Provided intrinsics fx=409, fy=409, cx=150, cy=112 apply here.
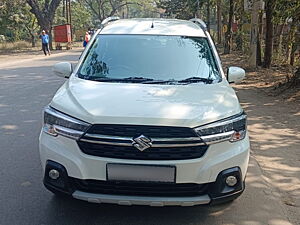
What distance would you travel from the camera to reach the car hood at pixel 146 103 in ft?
11.3

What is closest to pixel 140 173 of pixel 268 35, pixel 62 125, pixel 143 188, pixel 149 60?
pixel 143 188

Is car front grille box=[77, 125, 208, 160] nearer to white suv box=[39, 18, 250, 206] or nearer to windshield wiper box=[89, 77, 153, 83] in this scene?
white suv box=[39, 18, 250, 206]

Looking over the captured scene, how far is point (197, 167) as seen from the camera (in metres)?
3.43

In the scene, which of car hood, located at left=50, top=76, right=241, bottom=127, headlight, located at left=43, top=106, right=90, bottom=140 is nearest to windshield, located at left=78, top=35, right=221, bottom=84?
car hood, located at left=50, top=76, right=241, bottom=127

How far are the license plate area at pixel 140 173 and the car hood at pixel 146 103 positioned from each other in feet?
1.20

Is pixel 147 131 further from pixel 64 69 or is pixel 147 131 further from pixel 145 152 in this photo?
pixel 64 69

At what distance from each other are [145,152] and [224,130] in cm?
73

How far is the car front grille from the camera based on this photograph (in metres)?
3.39

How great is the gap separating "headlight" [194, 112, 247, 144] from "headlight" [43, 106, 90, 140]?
983mm

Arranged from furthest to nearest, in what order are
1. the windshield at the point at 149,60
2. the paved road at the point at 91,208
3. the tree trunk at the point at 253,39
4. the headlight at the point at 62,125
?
the tree trunk at the point at 253,39 → the windshield at the point at 149,60 → the paved road at the point at 91,208 → the headlight at the point at 62,125

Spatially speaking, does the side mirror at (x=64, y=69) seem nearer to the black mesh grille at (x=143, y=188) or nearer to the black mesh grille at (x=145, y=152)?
the black mesh grille at (x=145, y=152)

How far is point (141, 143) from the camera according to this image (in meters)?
3.36

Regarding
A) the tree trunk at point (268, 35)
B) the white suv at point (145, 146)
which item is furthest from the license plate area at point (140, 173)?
the tree trunk at point (268, 35)

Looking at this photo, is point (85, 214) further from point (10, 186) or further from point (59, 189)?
point (10, 186)
